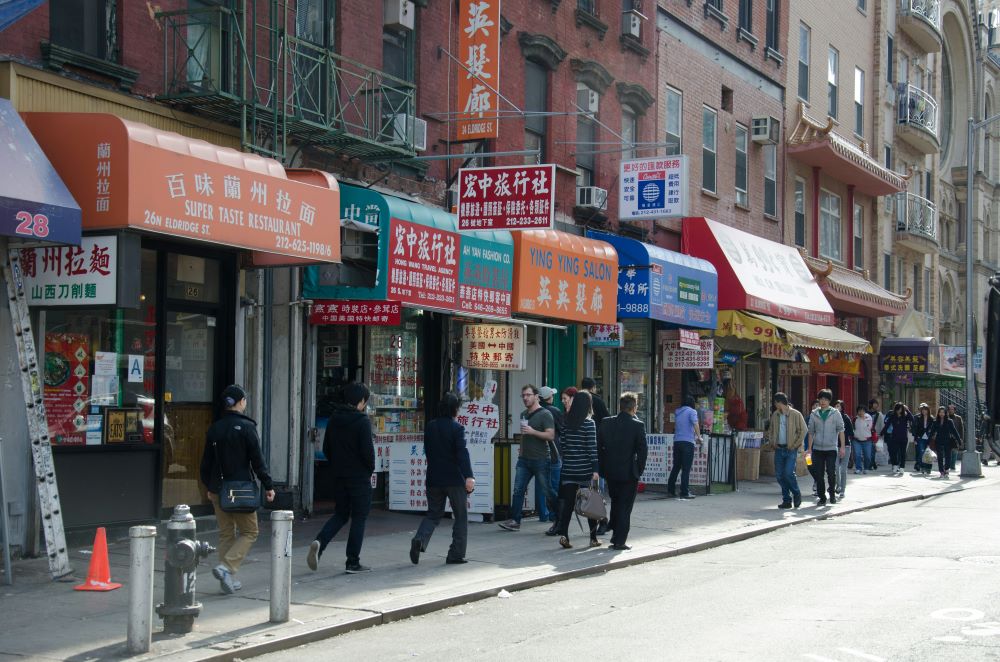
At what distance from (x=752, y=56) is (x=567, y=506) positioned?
17.0m

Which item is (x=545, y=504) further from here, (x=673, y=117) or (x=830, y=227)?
(x=830, y=227)

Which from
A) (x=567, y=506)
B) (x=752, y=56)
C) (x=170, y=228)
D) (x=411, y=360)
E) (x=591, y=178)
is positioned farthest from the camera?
(x=752, y=56)

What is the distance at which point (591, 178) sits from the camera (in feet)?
70.2

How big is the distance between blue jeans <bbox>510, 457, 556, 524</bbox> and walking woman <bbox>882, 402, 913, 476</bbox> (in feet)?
53.6

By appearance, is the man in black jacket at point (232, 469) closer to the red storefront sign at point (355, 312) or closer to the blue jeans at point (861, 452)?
the red storefront sign at point (355, 312)

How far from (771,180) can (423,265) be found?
1565 cm

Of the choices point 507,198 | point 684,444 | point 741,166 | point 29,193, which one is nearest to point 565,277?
point 507,198

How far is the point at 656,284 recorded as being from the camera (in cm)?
2036

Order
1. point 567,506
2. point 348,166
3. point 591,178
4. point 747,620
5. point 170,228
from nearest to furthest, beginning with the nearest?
point 747,620
point 170,228
point 567,506
point 348,166
point 591,178

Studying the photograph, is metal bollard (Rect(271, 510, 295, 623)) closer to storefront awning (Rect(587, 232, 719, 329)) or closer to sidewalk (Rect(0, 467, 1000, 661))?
sidewalk (Rect(0, 467, 1000, 661))

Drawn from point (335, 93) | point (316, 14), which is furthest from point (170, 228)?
point (316, 14)

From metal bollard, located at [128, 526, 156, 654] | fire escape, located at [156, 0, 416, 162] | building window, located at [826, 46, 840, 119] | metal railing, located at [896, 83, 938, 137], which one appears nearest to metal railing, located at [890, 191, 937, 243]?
metal railing, located at [896, 83, 938, 137]

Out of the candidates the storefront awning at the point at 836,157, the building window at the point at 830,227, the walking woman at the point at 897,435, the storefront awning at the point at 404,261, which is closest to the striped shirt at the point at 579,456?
the storefront awning at the point at 404,261

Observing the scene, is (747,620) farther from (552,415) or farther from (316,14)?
(316,14)
